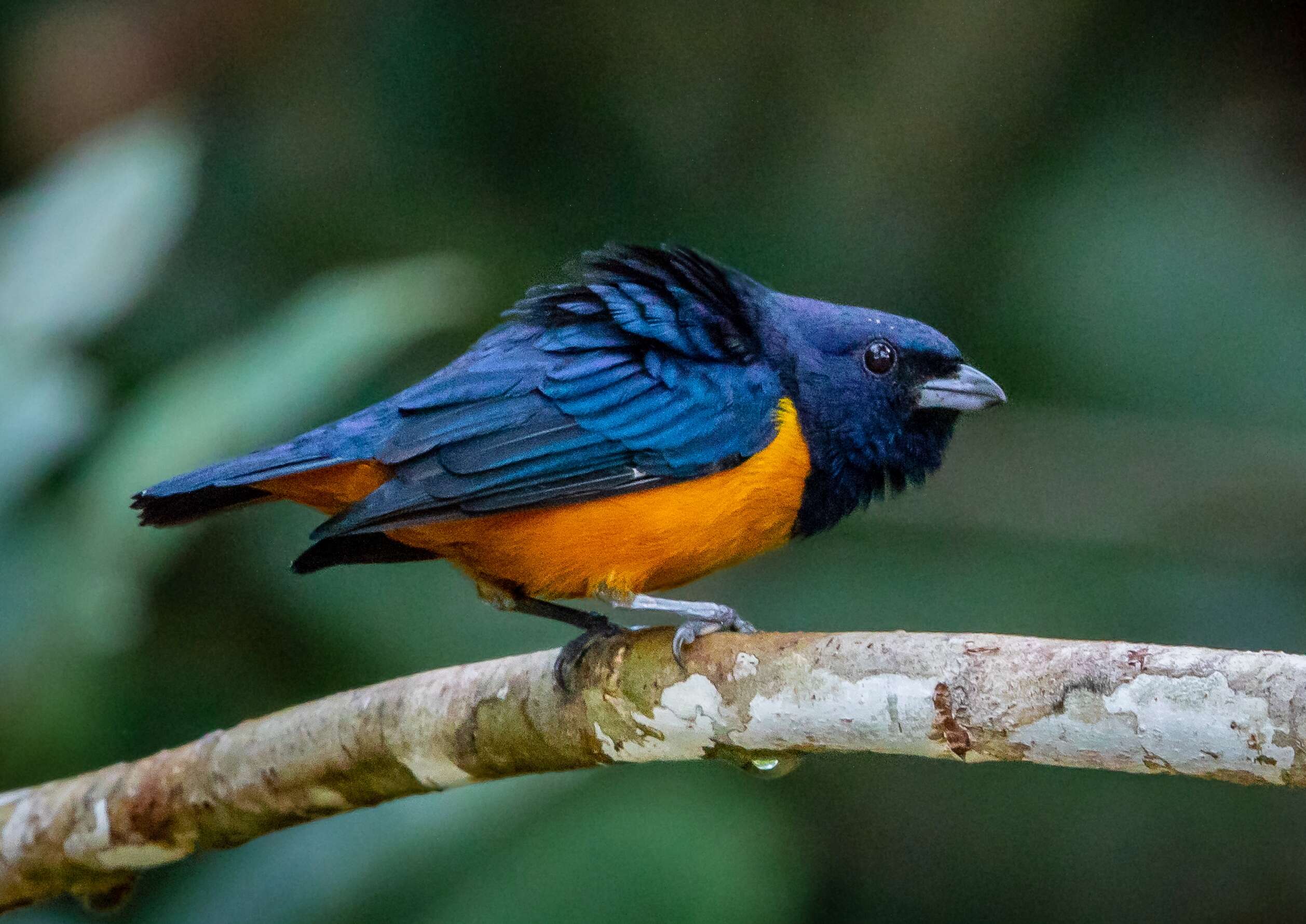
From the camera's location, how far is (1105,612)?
5.04m

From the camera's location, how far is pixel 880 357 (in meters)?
3.66

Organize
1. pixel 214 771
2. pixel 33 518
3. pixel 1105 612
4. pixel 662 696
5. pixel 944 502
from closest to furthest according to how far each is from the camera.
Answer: pixel 662 696, pixel 214 771, pixel 33 518, pixel 1105 612, pixel 944 502

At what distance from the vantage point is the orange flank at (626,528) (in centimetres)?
326

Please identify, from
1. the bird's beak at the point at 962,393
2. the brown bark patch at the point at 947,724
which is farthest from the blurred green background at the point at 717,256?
the brown bark patch at the point at 947,724

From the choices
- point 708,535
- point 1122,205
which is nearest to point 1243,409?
point 1122,205

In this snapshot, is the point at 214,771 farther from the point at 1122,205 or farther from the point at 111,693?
the point at 1122,205

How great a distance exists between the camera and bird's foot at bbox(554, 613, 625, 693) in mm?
2918

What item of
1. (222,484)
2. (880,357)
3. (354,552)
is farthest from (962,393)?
(222,484)

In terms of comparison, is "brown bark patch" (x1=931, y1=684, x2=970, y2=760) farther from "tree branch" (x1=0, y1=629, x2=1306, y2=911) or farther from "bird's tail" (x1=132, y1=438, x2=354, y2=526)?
"bird's tail" (x1=132, y1=438, x2=354, y2=526)

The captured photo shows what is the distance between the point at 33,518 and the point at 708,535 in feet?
6.00

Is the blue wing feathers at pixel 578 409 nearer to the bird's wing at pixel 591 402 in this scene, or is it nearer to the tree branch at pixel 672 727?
the bird's wing at pixel 591 402

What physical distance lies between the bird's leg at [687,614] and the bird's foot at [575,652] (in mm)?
94

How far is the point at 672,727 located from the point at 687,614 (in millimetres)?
421

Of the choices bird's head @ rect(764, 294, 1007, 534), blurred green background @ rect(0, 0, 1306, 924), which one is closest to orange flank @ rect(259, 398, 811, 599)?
bird's head @ rect(764, 294, 1007, 534)
